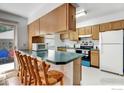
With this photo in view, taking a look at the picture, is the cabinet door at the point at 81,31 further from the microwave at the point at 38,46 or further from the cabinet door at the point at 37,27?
the cabinet door at the point at 37,27

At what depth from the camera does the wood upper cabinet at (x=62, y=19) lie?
1558 mm

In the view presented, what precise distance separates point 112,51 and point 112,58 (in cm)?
19

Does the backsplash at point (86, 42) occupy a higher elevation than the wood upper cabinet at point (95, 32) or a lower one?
lower

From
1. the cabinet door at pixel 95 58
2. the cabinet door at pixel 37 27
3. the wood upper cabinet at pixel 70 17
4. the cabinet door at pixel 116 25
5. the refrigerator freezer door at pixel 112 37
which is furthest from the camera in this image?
the cabinet door at pixel 95 58

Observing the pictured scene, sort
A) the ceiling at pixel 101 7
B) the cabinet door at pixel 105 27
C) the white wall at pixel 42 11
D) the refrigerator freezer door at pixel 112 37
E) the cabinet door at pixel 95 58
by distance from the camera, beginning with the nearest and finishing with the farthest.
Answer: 1. the white wall at pixel 42 11
2. the ceiling at pixel 101 7
3. the refrigerator freezer door at pixel 112 37
4. the cabinet door at pixel 105 27
5. the cabinet door at pixel 95 58

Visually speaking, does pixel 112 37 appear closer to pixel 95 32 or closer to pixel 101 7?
pixel 95 32

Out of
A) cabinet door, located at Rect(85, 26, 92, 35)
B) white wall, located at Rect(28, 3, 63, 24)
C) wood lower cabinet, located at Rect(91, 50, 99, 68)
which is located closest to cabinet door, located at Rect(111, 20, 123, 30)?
cabinet door, located at Rect(85, 26, 92, 35)

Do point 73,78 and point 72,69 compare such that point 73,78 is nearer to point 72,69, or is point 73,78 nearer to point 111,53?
point 72,69

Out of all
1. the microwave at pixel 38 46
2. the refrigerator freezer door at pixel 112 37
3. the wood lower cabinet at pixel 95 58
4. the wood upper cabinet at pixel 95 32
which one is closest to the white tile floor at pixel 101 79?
the wood lower cabinet at pixel 95 58

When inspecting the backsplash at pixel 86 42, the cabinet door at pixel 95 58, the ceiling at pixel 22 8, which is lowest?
the cabinet door at pixel 95 58

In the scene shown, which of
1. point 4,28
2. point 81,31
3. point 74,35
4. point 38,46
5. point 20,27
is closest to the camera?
point 4,28

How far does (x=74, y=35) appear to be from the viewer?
3.91m

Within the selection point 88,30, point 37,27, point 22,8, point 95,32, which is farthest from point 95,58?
point 22,8
